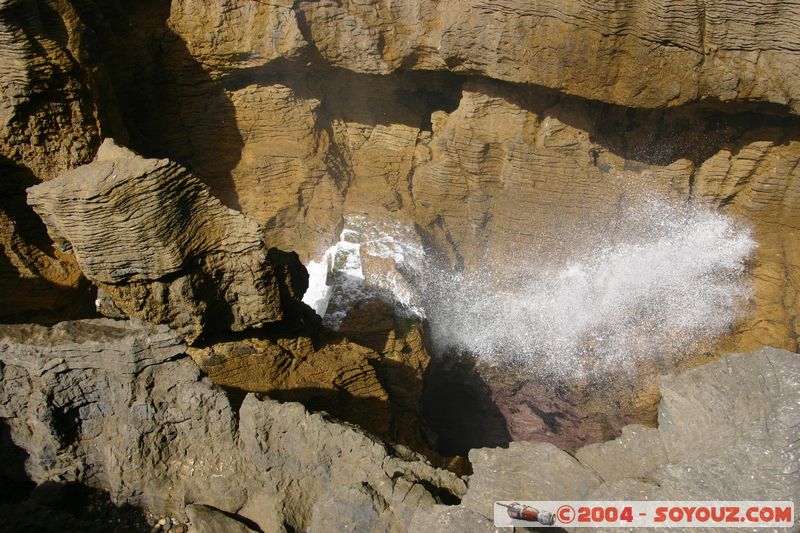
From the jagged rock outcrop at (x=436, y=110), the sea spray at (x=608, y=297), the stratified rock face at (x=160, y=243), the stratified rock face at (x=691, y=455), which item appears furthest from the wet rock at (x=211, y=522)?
the sea spray at (x=608, y=297)

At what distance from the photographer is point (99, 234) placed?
4641 mm

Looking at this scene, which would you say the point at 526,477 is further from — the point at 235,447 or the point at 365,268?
the point at 365,268

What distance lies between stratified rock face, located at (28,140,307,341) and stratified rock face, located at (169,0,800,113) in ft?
9.18

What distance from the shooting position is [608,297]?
7.92 metres

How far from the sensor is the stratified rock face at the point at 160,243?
4570 millimetres

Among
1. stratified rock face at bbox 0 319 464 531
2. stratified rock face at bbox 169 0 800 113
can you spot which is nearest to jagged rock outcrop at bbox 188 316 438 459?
stratified rock face at bbox 0 319 464 531

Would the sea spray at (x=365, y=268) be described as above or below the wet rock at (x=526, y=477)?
below

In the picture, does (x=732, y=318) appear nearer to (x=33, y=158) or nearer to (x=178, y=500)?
(x=178, y=500)

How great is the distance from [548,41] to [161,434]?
474cm

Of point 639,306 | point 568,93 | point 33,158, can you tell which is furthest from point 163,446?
point 639,306
